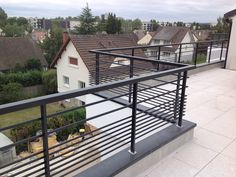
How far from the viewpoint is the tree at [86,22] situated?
104 ft

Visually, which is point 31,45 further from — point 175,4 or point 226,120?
→ point 226,120

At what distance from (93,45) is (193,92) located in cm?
1304

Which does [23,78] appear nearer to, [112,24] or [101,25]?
[101,25]

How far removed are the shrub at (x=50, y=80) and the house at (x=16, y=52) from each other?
14.3ft

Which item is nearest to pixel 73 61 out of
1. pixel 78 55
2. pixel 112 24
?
pixel 78 55

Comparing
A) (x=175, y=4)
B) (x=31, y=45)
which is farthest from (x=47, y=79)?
(x=175, y=4)

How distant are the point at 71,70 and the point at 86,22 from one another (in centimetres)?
1572

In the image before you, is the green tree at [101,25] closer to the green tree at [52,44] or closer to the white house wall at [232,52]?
the green tree at [52,44]

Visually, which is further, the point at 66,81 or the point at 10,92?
the point at 66,81

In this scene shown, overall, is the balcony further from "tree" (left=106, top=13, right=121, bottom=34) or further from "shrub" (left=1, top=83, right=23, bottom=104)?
"tree" (left=106, top=13, right=121, bottom=34)

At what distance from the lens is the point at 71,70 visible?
1805cm

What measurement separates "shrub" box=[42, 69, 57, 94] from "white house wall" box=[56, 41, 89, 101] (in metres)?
1.30

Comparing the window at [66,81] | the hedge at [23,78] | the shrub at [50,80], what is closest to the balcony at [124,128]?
the window at [66,81]

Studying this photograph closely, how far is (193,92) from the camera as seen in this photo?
4910mm
